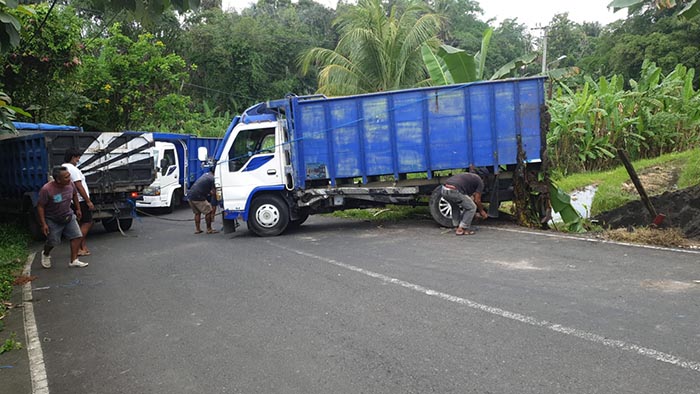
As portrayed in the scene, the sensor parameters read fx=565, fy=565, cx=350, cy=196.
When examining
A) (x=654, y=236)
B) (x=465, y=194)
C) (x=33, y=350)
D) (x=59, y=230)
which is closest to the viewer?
(x=33, y=350)

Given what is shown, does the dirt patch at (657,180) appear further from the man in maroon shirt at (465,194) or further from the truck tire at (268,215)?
the truck tire at (268,215)

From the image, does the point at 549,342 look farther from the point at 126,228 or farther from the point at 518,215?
the point at 126,228

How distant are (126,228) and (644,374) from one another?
12674mm

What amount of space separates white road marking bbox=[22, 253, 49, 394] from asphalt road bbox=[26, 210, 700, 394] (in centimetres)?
A: 8

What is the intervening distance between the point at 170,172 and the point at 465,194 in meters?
11.8

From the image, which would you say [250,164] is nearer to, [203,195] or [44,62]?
[203,195]

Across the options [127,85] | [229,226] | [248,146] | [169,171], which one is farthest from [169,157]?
[248,146]

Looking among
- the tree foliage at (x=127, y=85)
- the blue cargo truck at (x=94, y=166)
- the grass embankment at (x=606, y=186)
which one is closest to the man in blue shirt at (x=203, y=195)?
the blue cargo truck at (x=94, y=166)

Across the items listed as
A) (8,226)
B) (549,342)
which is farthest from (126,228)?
(549,342)

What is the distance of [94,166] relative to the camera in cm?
1237

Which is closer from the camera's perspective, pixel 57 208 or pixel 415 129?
pixel 57 208

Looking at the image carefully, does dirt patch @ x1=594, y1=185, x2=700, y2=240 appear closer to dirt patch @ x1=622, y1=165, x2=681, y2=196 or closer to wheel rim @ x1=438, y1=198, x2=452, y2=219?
dirt patch @ x1=622, y1=165, x2=681, y2=196

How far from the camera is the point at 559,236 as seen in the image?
8961 mm

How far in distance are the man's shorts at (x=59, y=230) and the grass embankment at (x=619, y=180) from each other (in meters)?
9.12
